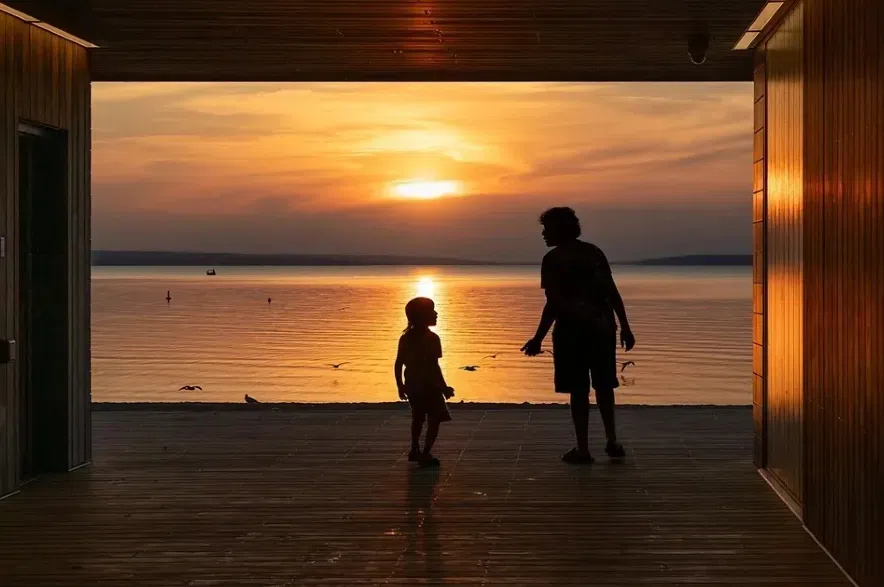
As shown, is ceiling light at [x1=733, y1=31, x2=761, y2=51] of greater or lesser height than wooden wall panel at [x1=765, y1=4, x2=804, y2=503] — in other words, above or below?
above

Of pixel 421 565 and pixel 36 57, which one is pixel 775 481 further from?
pixel 36 57

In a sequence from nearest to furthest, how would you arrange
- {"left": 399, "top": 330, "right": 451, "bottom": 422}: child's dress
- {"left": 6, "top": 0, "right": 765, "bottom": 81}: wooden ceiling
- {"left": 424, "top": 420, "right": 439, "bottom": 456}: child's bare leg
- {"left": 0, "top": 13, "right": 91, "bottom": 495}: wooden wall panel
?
1. {"left": 6, "top": 0, "right": 765, "bottom": 81}: wooden ceiling
2. {"left": 0, "top": 13, "right": 91, "bottom": 495}: wooden wall panel
3. {"left": 424, "top": 420, "right": 439, "bottom": 456}: child's bare leg
4. {"left": 399, "top": 330, "right": 451, "bottom": 422}: child's dress

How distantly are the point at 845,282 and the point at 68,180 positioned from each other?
16.5ft

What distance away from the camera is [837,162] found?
216 inches

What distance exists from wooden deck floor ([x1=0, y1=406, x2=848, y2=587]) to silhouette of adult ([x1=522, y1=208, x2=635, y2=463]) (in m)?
0.42

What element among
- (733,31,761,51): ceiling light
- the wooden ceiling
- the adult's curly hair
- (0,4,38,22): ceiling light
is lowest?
the adult's curly hair

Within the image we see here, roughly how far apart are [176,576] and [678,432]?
532 centimetres

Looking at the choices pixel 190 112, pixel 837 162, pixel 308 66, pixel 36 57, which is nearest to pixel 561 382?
pixel 308 66

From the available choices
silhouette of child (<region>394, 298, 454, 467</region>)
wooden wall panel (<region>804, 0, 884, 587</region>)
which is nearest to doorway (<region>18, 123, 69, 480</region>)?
silhouette of child (<region>394, 298, 454, 467</region>)

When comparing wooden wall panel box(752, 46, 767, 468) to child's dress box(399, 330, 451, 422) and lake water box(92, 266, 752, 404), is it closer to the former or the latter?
child's dress box(399, 330, 451, 422)

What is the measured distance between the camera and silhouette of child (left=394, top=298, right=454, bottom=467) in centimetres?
834

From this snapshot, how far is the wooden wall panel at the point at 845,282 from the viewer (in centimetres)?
479

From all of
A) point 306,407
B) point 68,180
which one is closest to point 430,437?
point 68,180

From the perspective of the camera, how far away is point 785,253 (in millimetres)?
7301
